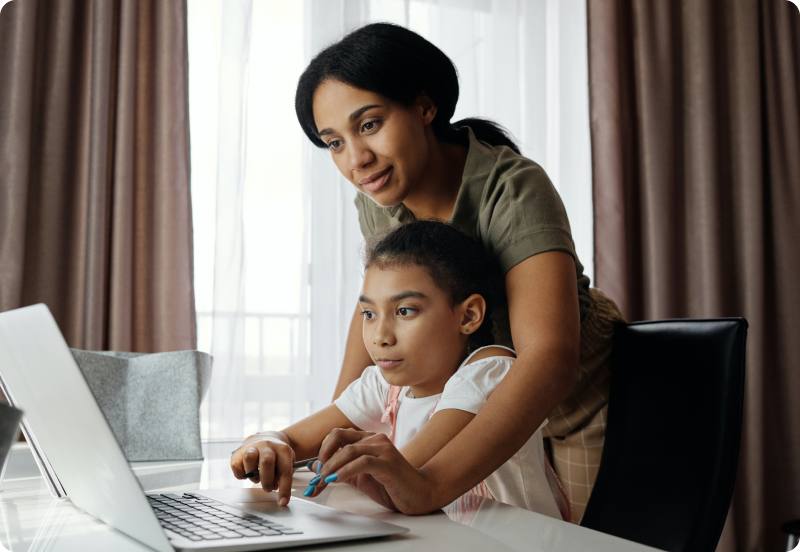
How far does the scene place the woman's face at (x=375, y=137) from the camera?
1008mm

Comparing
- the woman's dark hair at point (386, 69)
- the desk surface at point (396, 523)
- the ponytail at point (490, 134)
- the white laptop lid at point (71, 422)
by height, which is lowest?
the desk surface at point (396, 523)

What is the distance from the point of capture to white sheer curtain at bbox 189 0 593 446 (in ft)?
6.65

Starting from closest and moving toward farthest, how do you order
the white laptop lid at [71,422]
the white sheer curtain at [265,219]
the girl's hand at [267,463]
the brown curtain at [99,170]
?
the white laptop lid at [71,422]
the girl's hand at [267,463]
the brown curtain at [99,170]
the white sheer curtain at [265,219]

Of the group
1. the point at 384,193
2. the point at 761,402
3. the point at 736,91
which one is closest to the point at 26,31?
the point at 384,193

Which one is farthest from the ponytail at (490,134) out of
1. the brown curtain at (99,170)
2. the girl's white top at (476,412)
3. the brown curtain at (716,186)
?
the brown curtain at (716,186)

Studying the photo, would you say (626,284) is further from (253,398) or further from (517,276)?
(517,276)

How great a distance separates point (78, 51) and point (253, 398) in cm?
121

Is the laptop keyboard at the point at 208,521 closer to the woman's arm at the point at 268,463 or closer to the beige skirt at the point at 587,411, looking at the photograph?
Answer: the woman's arm at the point at 268,463

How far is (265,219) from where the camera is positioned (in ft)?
6.89

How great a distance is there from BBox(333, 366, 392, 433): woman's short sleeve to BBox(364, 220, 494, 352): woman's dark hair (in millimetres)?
176

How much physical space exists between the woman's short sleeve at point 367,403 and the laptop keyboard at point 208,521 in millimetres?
428

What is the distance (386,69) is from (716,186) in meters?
1.94

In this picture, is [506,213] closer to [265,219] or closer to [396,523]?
[396,523]

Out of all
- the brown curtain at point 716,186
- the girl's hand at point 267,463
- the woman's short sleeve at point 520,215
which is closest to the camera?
the girl's hand at point 267,463
